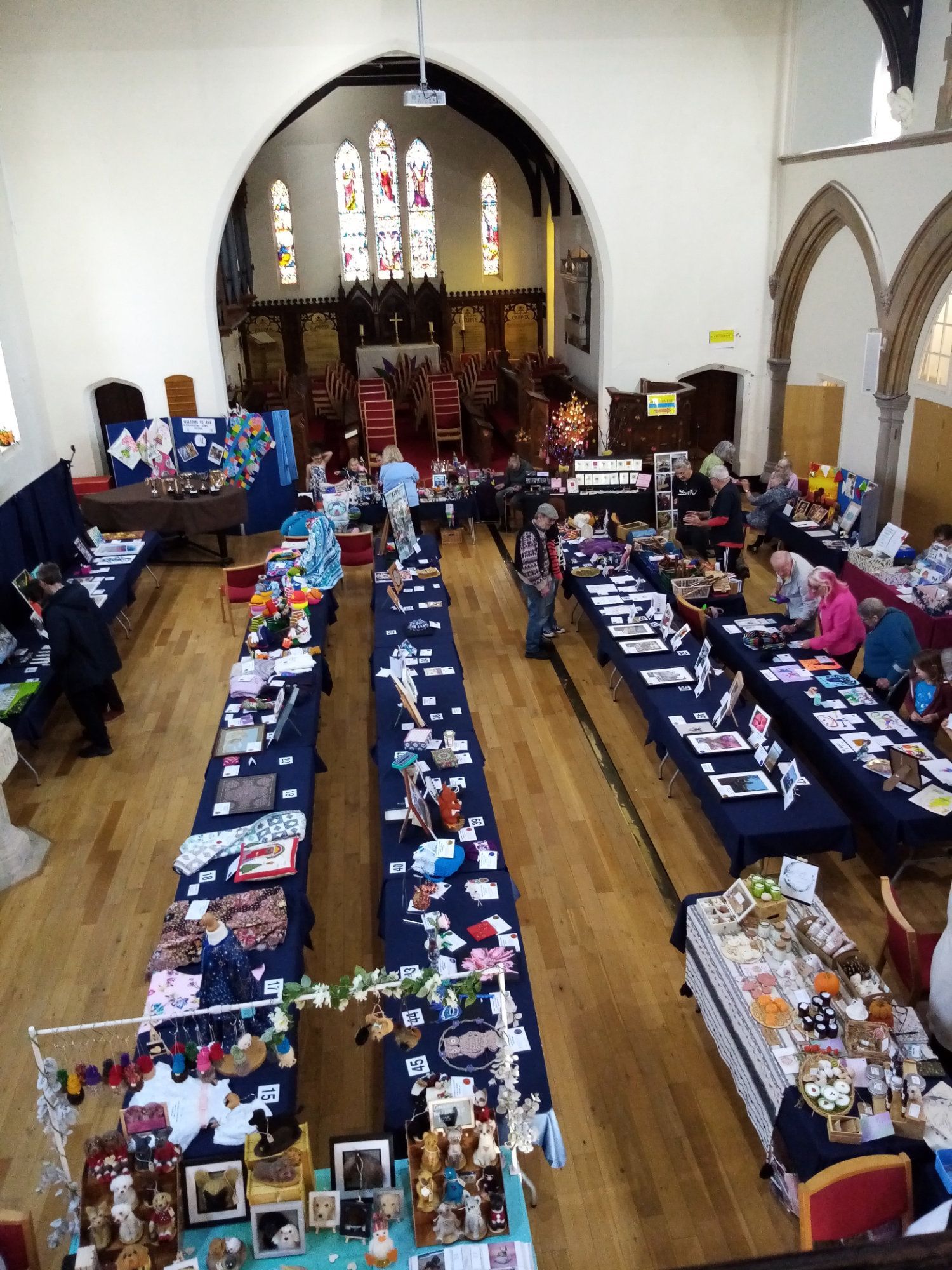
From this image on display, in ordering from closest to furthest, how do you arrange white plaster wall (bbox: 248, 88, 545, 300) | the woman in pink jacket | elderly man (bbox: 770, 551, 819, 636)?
the woman in pink jacket < elderly man (bbox: 770, 551, 819, 636) < white plaster wall (bbox: 248, 88, 545, 300)

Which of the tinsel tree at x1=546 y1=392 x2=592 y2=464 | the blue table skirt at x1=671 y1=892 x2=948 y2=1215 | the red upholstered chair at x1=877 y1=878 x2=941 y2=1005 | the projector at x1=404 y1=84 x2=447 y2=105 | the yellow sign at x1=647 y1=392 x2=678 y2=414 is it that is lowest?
the blue table skirt at x1=671 y1=892 x2=948 y2=1215

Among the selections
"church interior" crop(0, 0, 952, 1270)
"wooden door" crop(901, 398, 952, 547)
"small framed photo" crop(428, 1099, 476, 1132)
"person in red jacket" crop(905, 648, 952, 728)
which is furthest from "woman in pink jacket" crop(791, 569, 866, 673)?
"small framed photo" crop(428, 1099, 476, 1132)

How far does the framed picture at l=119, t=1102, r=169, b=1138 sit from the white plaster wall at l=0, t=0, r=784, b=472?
12.5m

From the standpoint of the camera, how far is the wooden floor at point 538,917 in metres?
4.76

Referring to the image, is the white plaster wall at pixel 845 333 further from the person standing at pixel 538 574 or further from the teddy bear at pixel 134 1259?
the teddy bear at pixel 134 1259

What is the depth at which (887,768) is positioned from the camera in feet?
21.7

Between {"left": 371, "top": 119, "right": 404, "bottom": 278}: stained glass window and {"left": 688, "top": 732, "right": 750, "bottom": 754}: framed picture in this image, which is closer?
{"left": 688, "top": 732, "right": 750, "bottom": 754}: framed picture

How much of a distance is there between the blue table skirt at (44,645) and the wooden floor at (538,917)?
462 mm

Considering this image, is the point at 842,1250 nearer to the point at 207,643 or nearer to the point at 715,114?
the point at 207,643

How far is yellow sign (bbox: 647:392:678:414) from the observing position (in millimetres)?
14656

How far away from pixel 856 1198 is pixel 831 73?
13.8m

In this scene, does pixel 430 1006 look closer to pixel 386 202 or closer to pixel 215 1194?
pixel 215 1194

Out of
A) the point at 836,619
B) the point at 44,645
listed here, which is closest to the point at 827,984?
the point at 836,619

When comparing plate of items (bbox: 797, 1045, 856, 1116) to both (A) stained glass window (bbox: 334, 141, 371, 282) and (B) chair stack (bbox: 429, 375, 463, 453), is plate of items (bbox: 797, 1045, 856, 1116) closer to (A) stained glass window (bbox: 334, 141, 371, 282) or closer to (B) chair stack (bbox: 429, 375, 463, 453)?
(B) chair stack (bbox: 429, 375, 463, 453)
